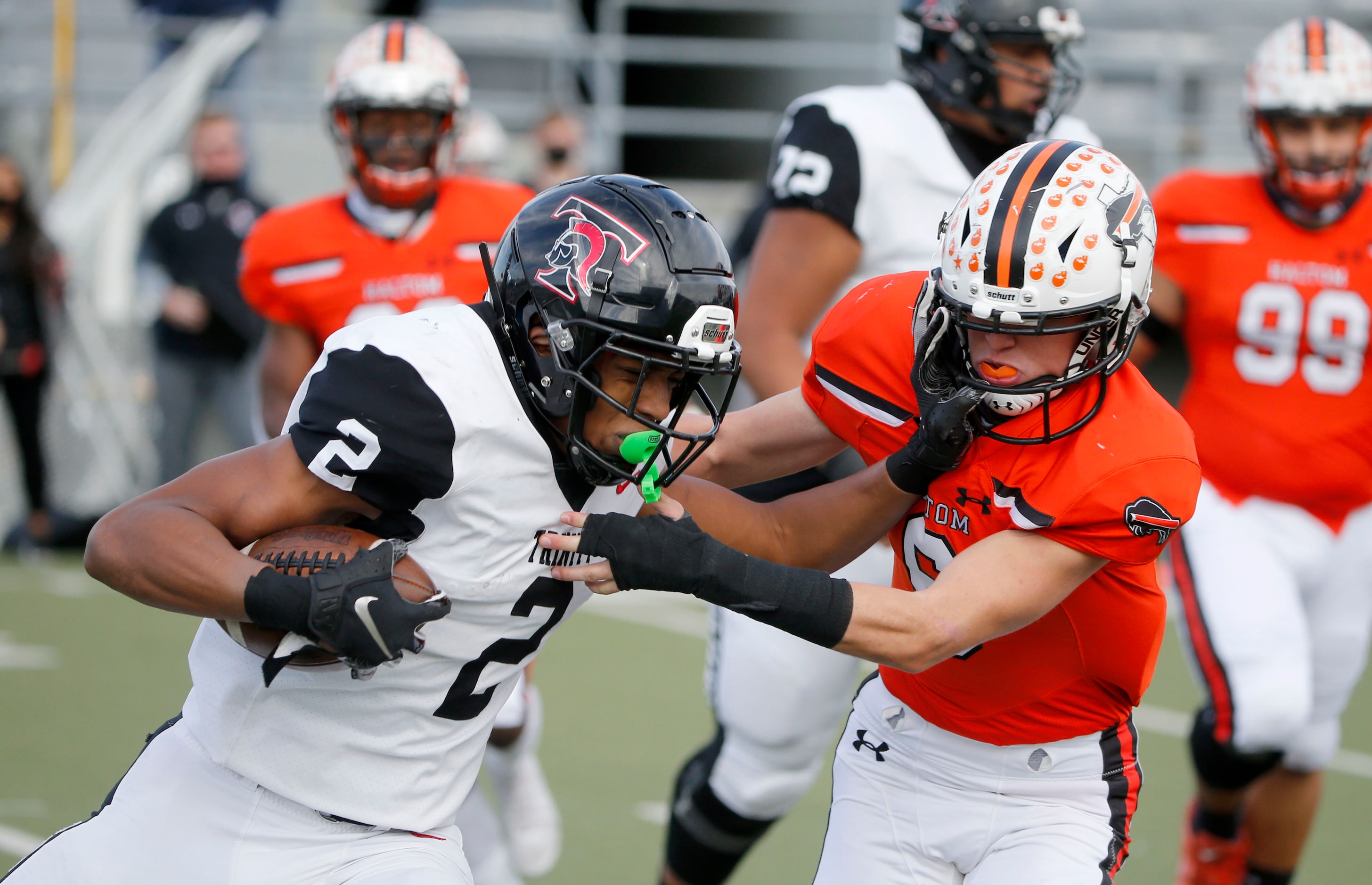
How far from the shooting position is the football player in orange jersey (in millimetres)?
2285

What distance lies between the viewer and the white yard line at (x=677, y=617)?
571 centimetres

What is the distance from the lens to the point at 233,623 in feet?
6.89

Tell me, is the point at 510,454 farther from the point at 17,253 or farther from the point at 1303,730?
the point at 17,253

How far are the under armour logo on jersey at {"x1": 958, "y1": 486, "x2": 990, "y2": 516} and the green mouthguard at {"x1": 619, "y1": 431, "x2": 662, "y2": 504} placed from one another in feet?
1.80

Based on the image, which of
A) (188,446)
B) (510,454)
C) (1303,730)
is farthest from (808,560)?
(188,446)

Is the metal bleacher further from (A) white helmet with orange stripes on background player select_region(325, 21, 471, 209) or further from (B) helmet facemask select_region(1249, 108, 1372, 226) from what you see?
(B) helmet facemask select_region(1249, 108, 1372, 226)

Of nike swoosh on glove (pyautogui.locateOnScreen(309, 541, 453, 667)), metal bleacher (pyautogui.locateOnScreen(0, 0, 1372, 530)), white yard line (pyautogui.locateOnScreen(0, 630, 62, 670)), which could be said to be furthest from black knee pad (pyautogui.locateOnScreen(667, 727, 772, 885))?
metal bleacher (pyautogui.locateOnScreen(0, 0, 1372, 530))

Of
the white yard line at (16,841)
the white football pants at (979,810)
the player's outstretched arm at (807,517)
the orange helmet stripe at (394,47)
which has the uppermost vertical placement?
the orange helmet stripe at (394,47)

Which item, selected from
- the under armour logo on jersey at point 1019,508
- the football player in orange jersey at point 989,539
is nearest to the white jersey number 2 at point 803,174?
the football player in orange jersey at point 989,539

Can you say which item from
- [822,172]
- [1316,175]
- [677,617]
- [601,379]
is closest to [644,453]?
[601,379]

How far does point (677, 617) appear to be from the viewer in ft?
24.4

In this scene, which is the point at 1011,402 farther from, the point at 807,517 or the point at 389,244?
the point at 389,244

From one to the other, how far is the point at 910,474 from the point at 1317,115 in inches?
88.0

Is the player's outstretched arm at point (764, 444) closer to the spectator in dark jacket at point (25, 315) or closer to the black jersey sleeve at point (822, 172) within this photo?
the black jersey sleeve at point (822, 172)
